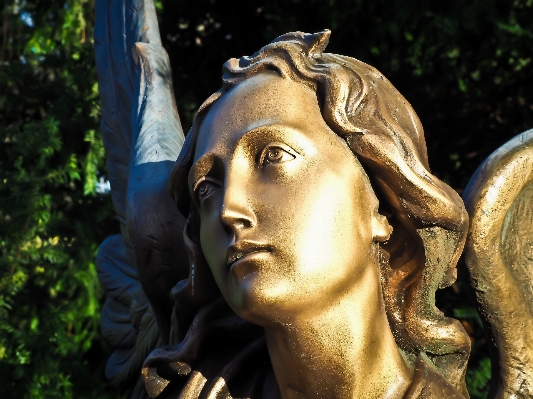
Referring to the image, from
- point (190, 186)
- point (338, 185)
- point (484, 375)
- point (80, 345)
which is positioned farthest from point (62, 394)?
point (338, 185)

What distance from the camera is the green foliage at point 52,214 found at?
11.8 ft

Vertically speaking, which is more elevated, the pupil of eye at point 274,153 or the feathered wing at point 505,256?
the pupil of eye at point 274,153

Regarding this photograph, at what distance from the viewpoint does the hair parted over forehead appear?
1.67 meters

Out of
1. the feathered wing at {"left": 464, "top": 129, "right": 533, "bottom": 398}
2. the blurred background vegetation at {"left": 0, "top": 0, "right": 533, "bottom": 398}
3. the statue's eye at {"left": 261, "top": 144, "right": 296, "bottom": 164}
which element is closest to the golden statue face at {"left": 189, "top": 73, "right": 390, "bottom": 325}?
the statue's eye at {"left": 261, "top": 144, "right": 296, "bottom": 164}

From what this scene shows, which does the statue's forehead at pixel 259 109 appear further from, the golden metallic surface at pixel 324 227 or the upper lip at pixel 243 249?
the upper lip at pixel 243 249

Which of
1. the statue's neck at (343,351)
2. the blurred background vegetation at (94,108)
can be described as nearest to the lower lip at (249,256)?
the statue's neck at (343,351)

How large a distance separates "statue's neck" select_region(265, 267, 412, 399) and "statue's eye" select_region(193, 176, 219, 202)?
278mm

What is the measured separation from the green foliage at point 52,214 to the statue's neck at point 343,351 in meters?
2.11

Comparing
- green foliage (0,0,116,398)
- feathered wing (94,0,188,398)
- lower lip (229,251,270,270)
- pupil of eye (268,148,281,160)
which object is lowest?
green foliage (0,0,116,398)

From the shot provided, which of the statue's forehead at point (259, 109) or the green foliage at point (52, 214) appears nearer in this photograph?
the statue's forehead at point (259, 109)

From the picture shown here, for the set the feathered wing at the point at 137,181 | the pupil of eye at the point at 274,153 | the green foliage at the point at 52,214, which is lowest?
the green foliage at the point at 52,214

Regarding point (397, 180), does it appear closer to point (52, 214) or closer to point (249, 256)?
point (249, 256)

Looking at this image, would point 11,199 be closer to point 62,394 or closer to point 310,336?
point 62,394

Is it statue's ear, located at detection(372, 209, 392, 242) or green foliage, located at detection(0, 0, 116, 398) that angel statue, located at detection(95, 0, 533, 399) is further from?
green foliage, located at detection(0, 0, 116, 398)
